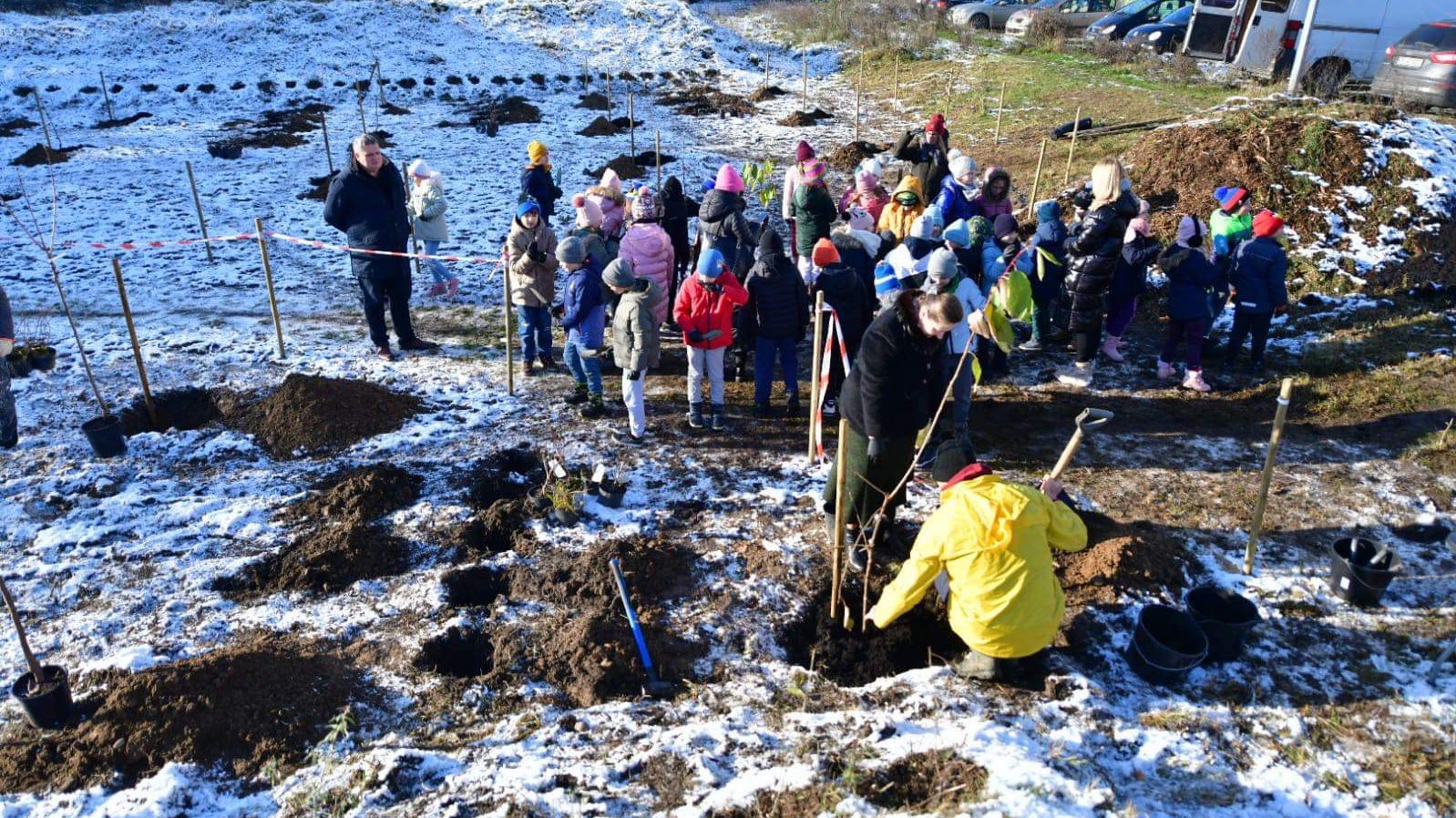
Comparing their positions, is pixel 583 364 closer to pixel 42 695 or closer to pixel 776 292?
pixel 776 292

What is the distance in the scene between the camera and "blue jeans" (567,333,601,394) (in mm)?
6891

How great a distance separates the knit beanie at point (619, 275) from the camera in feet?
20.4

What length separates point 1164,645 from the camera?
14.0 ft

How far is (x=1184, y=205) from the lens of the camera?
10.5 metres

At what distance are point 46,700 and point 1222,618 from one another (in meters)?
5.97

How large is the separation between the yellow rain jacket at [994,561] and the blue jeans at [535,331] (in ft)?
15.5

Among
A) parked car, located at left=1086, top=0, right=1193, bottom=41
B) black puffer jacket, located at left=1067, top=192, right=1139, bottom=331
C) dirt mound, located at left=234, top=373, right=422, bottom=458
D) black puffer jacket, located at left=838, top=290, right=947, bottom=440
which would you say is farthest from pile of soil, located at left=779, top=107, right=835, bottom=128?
black puffer jacket, located at left=838, top=290, right=947, bottom=440

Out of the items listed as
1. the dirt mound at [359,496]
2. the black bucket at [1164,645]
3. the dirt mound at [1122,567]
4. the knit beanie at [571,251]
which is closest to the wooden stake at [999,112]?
the knit beanie at [571,251]

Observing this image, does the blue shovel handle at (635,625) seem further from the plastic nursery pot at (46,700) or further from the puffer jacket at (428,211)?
the puffer jacket at (428,211)

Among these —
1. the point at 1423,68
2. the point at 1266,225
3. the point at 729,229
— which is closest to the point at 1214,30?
the point at 1423,68

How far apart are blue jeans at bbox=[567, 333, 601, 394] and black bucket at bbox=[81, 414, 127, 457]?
11.3 feet

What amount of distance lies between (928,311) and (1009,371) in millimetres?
3833

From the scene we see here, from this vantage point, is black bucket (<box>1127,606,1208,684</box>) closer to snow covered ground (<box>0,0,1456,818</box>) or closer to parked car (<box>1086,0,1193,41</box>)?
snow covered ground (<box>0,0,1456,818</box>)

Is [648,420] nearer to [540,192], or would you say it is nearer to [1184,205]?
[540,192]
